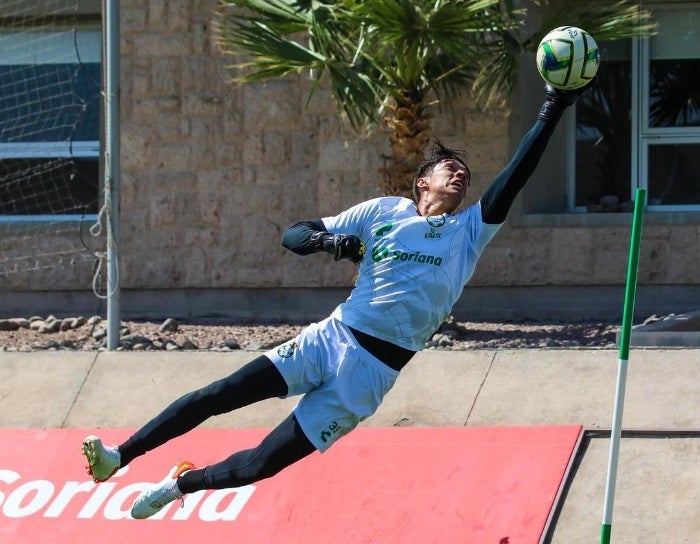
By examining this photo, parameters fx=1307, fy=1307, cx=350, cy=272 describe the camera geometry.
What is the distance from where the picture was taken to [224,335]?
11203mm

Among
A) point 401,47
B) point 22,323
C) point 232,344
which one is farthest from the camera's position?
point 22,323

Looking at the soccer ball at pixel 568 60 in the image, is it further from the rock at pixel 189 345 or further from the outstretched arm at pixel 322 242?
the rock at pixel 189 345

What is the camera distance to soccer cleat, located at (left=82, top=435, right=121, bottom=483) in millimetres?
6023

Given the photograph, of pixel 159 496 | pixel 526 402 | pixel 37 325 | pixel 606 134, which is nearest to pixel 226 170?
pixel 37 325

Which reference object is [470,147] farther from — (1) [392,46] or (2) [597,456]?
(2) [597,456]

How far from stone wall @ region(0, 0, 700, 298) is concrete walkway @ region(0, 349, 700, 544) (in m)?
2.97

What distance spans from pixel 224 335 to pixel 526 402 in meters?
3.94

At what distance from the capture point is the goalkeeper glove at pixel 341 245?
5.52 metres

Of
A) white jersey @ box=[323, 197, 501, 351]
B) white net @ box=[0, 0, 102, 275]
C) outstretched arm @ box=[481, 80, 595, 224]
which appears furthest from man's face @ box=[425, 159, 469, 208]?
white net @ box=[0, 0, 102, 275]

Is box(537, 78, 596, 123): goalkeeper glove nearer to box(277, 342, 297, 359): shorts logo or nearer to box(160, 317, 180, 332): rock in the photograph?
box(277, 342, 297, 359): shorts logo

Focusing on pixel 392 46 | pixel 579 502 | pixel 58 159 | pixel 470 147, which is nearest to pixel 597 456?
pixel 579 502

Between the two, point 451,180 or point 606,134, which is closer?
point 451,180

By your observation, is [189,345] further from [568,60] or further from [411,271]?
[568,60]

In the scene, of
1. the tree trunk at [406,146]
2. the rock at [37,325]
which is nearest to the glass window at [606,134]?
the tree trunk at [406,146]
